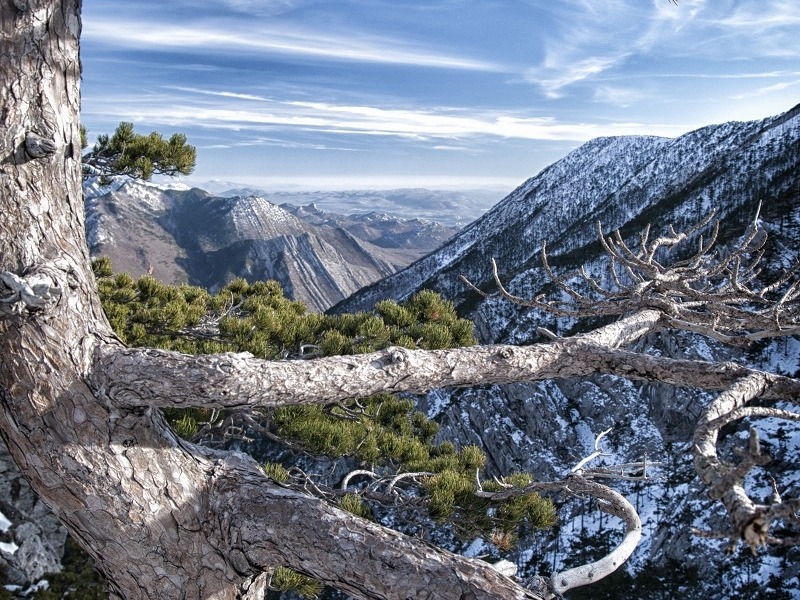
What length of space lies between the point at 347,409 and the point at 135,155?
4815 millimetres

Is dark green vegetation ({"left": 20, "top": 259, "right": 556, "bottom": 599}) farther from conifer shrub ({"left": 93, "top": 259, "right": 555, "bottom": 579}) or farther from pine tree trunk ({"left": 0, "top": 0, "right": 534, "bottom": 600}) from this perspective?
pine tree trunk ({"left": 0, "top": 0, "right": 534, "bottom": 600})

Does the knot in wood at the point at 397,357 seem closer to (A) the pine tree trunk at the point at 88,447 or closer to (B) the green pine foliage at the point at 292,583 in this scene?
(A) the pine tree trunk at the point at 88,447

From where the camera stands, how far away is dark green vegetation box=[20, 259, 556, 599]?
5.41 m

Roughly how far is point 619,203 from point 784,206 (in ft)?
310

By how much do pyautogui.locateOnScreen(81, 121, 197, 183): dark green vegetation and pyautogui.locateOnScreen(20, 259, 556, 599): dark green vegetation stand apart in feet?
5.74

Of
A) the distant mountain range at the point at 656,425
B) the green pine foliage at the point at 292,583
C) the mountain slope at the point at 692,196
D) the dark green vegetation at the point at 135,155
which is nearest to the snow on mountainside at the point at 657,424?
the distant mountain range at the point at 656,425

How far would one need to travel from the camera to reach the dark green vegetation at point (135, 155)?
733 centimetres

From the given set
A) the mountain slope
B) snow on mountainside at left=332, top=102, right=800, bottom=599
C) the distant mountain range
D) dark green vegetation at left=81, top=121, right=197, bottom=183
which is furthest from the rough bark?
the mountain slope

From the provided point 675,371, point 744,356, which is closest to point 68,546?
point 675,371

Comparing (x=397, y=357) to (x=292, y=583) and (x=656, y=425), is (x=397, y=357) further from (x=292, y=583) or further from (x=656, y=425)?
(x=656, y=425)

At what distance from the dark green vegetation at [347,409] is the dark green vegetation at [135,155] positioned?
5.74ft

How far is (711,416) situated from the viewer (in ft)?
7.75

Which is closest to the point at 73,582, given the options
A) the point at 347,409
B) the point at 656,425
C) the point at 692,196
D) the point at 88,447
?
the point at 347,409

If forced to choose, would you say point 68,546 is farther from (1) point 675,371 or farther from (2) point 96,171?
(1) point 675,371
